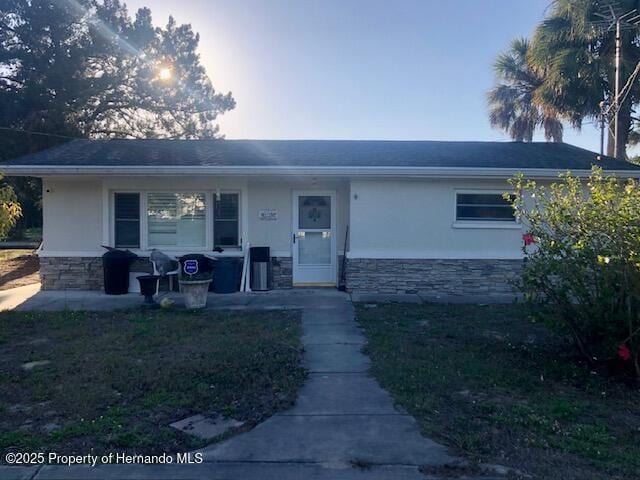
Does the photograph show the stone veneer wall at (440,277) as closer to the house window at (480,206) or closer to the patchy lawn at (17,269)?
the house window at (480,206)

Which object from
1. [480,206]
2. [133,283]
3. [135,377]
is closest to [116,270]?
[133,283]

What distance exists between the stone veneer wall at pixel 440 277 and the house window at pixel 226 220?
285cm

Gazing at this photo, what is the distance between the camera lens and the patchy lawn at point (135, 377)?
4.16 metres

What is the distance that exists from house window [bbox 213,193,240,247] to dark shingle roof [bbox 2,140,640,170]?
91cm

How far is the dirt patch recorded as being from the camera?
13039 mm

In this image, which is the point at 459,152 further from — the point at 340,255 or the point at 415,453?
the point at 415,453

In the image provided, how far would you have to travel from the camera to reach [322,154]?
12359 mm

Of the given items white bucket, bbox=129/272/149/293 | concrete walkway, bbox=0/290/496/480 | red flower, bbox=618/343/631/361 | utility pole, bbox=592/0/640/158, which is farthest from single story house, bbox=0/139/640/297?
red flower, bbox=618/343/631/361

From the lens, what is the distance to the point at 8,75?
71.9ft

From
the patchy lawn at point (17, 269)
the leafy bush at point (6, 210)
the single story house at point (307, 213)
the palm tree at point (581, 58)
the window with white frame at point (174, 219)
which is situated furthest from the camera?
the palm tree at point (581, 58)

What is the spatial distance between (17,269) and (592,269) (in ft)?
52.5

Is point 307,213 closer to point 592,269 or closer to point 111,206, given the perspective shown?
point 111,206

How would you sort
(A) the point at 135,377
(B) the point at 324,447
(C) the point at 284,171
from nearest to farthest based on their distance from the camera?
(B) the point at 324,447
(A) the point at 135,377
(C) the point at 284,171

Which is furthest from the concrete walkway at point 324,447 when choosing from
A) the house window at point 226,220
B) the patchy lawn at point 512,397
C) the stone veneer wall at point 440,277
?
the house window at point 226,220
